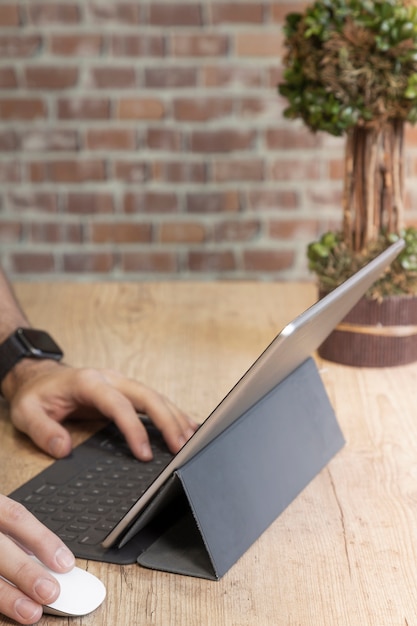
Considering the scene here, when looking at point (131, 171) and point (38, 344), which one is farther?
point (131, 171)

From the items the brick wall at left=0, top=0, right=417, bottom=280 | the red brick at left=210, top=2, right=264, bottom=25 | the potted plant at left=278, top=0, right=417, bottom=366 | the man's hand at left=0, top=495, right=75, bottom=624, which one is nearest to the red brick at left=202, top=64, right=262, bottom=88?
the brick wall at left=0, top=0, right=417, bottom=280

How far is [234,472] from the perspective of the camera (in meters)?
0.91

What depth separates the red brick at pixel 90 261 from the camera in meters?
2.72

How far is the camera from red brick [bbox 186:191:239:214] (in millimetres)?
2654

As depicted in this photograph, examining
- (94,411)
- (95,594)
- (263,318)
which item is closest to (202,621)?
(95,594)

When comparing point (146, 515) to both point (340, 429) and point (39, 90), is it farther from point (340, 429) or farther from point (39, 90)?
point (39, 90)

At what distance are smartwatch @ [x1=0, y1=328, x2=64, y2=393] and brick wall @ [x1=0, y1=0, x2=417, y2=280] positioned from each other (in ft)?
4.42

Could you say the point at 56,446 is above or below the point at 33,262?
above

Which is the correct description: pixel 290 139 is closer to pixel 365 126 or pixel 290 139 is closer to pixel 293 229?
pixel 293 229

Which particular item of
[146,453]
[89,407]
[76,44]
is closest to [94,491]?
[146,453]

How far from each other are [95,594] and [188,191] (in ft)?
6.39

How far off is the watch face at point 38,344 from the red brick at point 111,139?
1.34m

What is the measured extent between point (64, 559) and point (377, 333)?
2.55 ft

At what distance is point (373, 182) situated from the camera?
1.45 meters
